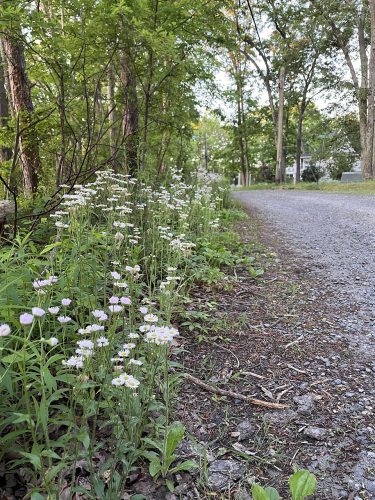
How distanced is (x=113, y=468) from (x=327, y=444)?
964 mm

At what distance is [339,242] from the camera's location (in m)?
4.88

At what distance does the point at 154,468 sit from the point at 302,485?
1.79ft

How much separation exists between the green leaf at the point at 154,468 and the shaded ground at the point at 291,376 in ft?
0.51

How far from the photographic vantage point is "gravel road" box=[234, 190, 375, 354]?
324 centimetres

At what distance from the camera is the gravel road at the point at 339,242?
3.24 meters

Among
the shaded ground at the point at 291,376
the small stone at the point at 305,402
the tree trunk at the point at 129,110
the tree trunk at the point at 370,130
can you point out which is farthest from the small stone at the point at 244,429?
the tree trunk at the point at 370,130

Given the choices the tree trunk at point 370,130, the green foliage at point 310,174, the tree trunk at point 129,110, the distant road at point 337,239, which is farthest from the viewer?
the green foliage at point 310,174

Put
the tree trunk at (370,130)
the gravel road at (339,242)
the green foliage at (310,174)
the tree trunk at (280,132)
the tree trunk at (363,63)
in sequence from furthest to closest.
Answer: the green foliage at (310,174) → the tree trunk at (280,132) → the tree trunk at (363,63) → the tree trunk at (370,130) → the gravel road at (339,242)

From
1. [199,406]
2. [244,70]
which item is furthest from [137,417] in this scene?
[244,70]

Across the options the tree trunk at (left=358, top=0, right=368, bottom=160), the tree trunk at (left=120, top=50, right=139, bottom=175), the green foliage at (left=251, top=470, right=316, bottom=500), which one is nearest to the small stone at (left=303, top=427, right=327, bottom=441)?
the green foliage at (left=251, top=470, right=316, bottom=500)

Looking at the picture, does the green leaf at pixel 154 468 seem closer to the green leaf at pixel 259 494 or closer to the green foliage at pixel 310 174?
the green leaf at pixel 259 494

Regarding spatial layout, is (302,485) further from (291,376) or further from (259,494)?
(291,376)

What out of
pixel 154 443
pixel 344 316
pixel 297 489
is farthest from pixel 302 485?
pixel 344 316

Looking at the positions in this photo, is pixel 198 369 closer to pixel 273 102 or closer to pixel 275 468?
pixel 275 468
